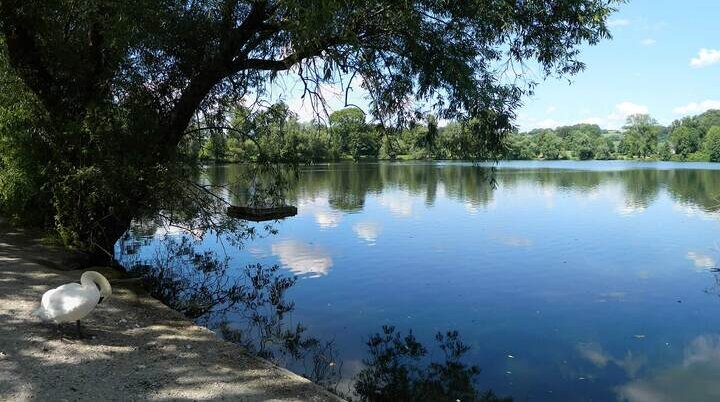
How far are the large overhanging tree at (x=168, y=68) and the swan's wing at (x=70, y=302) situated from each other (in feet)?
9.58

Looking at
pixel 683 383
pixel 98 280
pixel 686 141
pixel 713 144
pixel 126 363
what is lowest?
pixel 683 383

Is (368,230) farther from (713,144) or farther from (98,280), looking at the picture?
(713,144)

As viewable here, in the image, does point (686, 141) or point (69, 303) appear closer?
point (69, 303)

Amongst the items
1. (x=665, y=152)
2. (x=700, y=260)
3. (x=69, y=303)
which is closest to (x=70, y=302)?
(x=69, y=303)

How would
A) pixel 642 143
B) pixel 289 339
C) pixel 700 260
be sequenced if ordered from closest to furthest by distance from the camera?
1. pixel 289 339
2. pixel 700 260
3. pixel 642 143

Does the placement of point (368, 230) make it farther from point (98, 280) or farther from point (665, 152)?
point (665, 152)

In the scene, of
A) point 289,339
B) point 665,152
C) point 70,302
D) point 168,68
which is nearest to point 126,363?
point 70,302

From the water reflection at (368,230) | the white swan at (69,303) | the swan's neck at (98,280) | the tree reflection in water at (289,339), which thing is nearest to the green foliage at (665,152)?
the water reflection at (368,230)

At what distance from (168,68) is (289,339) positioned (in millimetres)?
5059

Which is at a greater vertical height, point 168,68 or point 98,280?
point 168,68

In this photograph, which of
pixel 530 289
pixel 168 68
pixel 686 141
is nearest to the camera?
pixel 168 68

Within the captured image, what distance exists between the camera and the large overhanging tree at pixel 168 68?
7141 millimetres

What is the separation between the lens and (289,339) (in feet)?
25.8

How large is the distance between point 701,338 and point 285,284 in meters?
7.34
